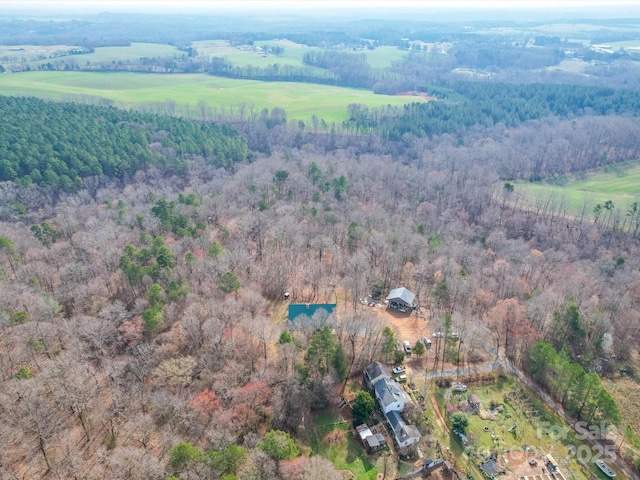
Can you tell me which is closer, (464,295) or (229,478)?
(229,478)

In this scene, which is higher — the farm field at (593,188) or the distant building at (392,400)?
the distant building at (392,400)

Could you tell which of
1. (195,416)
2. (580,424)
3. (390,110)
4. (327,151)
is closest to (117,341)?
(195,416)

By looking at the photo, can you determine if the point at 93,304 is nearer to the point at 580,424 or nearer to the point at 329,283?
the point at 329,283

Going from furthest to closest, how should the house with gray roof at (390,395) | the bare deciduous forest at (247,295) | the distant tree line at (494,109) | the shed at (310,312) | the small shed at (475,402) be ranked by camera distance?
1. the distant tree line at (494,109)
2. the shed at (310,312)
3. the small shed at (475,402)
4. the house with gray roof at (390,395)
5. the bare deciduous forest at (247,295)

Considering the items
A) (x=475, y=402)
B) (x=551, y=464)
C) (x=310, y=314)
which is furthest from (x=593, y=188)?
(x=310, y=314)

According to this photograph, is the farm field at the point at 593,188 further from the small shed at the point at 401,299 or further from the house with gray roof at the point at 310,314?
the house with gray roof at the point at 310,314

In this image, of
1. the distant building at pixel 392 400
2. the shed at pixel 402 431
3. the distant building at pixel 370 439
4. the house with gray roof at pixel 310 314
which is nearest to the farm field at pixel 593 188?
the house with gray roof at pixel 310 314
